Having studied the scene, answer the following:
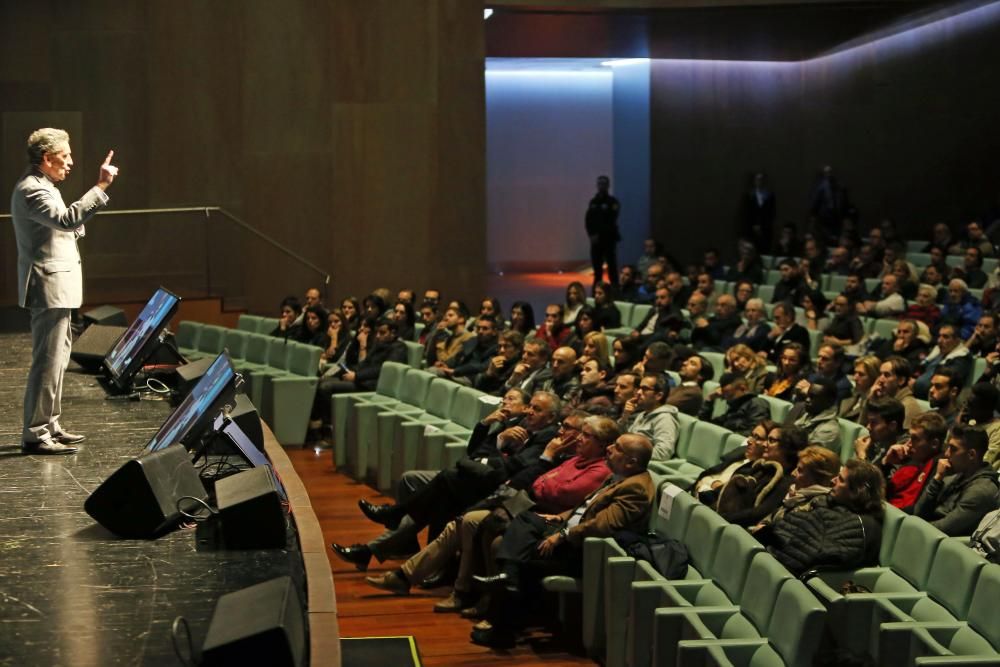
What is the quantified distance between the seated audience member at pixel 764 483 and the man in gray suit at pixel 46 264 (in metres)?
2.21

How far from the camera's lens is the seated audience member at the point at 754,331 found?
8.16m

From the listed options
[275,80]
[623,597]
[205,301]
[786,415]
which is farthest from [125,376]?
[275,80]

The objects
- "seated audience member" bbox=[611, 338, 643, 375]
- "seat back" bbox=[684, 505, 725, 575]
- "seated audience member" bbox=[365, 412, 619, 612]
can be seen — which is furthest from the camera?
"seated audience member" bbox=[611, 338, 643, 375]

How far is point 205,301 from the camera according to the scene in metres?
10.8

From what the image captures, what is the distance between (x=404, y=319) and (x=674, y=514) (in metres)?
4.88

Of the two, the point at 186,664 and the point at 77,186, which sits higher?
the point at 77,186

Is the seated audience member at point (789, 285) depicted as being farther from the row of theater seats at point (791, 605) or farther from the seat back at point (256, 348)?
the row of theater seats at point (791, 605)

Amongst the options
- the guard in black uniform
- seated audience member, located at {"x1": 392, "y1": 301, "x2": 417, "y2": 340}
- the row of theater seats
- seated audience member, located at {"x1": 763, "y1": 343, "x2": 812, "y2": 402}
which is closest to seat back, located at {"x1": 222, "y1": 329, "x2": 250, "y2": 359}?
seated audience member, located at {"x1": 392, "y1": 301, "x2": 417, "y2": 340}

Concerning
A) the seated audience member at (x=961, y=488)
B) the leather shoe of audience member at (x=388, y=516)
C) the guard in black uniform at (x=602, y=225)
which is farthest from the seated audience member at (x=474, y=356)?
the guard in black uniform at (x=602, y=225)

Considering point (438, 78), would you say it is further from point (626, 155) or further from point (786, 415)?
point (786, 415)

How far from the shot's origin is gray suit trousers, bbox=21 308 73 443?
14.0 ft

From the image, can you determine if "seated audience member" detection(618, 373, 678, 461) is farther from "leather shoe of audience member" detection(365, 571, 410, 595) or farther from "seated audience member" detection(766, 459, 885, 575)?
"seated audience member" detection(766, 459, 885, 575)

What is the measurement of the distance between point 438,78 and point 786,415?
22.7 ft

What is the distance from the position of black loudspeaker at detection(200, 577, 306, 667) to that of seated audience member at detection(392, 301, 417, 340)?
6392mm
